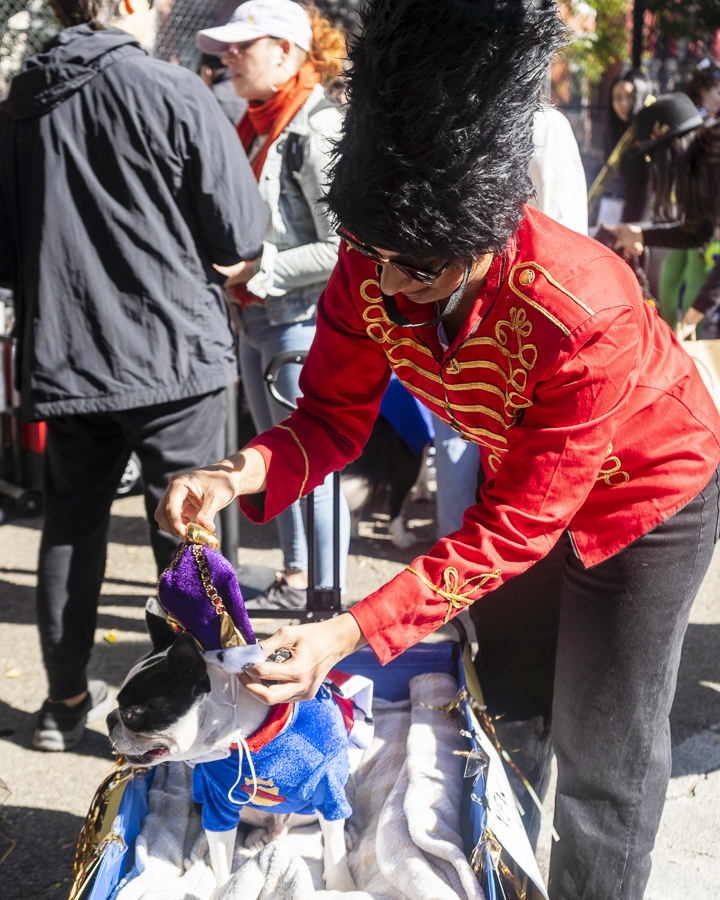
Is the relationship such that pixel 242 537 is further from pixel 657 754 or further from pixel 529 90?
pixel 529 90

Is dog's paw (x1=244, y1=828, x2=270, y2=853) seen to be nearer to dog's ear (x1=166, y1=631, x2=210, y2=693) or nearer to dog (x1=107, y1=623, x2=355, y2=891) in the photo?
dog (x1=107, y1=623, x2=355, y2=891)

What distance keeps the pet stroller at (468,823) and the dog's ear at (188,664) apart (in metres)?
0.39

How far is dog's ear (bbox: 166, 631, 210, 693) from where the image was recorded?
157 cm

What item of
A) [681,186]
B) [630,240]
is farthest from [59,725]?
[681,186]

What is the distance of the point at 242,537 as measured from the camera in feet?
14.1

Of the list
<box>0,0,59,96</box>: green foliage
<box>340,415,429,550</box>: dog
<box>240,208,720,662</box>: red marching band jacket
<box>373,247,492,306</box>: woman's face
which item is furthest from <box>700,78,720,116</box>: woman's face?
<box>373,247,492,306</box>: woman's face

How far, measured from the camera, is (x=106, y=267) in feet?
7.92

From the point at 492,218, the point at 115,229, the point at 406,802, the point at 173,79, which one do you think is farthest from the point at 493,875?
the point at 173,79

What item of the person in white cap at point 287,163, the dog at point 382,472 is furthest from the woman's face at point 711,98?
the person in white cap at point 287,163

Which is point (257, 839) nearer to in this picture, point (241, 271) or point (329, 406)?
point (329, 406)

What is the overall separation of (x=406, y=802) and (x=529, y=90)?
1340mm

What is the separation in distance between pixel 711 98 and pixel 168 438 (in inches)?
193

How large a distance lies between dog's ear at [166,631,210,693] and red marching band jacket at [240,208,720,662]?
0.29 metres

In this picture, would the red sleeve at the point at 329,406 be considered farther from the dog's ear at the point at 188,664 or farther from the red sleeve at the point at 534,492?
the red sleeve at the point at 534,492
